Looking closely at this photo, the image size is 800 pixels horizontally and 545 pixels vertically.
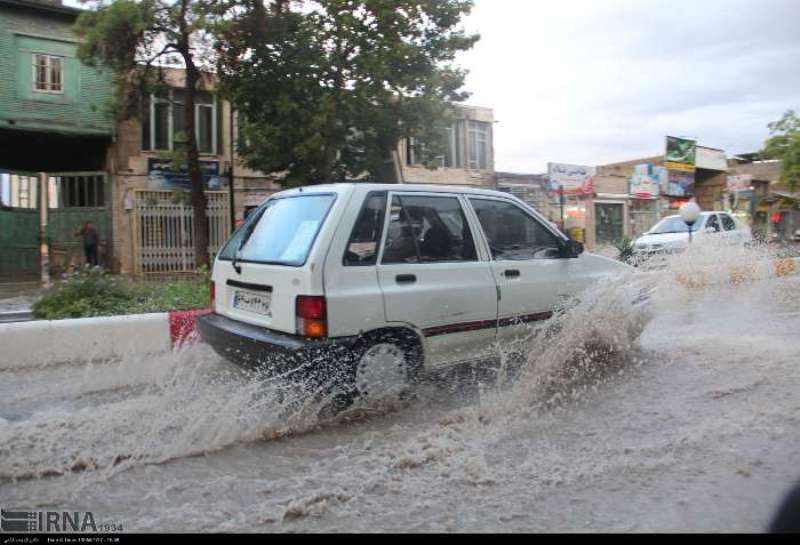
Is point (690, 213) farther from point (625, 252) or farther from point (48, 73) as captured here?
point (48, 73)

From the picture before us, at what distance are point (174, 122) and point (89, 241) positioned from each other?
13.4 ft

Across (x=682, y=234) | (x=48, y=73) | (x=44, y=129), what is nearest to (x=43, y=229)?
(x=44, y=129)

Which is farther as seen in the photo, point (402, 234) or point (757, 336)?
point (757, 336)

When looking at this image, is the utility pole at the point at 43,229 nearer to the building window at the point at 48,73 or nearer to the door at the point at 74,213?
the door at the point at 74,213

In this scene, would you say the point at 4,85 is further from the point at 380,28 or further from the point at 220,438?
the point at 220,438

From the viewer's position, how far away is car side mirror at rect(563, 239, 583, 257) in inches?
213

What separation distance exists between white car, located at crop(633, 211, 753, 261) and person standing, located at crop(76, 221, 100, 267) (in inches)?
511

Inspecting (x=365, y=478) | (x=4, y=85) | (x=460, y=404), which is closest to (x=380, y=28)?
(x=4, y=85)

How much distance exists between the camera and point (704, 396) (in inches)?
189

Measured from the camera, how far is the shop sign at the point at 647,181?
2811 centimetres

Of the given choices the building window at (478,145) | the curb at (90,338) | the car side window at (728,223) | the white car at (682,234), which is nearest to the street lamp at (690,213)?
the white car at (682,234)

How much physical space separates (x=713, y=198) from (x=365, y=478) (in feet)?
110

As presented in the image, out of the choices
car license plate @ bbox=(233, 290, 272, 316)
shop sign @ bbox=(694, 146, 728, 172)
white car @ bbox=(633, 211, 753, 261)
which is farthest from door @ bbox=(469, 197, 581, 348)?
shop sign @ bbox=(694, 146, 728, 172)
